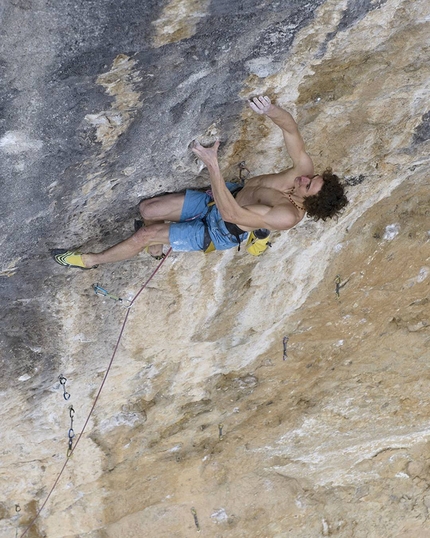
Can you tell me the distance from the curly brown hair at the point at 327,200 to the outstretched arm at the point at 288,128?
13cm

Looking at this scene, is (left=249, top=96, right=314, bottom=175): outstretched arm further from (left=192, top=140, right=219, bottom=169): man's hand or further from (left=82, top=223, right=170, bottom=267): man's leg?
(left=82, top=223, right=170, bottom=267): man's leg

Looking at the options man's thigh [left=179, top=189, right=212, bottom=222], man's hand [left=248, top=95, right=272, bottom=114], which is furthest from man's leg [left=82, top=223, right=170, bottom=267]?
man's hand [left=248, top=95, right=272, bottom=114]

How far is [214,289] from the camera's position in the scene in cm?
415

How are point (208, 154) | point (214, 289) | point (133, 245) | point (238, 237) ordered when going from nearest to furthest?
point (208, 154), point (238, 237), point (133, 245), point (214, 289)

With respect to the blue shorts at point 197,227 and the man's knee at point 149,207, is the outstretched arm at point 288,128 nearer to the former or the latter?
the blue shorts at point 197,227

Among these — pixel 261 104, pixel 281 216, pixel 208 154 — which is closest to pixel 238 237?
pixel 281 216

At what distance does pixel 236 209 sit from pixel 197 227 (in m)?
0.47

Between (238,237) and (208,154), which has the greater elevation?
(208,154)

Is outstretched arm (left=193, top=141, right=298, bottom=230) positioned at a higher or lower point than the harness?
higher

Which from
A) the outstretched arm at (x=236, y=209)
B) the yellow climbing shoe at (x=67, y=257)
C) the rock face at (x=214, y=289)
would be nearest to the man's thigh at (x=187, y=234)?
the rock face at (x=214, y=289)

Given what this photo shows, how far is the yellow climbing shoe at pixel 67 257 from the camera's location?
3.49 m

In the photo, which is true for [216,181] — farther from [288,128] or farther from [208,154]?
[288,128]

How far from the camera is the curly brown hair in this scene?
323 cm

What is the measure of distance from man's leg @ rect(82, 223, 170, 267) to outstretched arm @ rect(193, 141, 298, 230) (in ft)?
1.84
